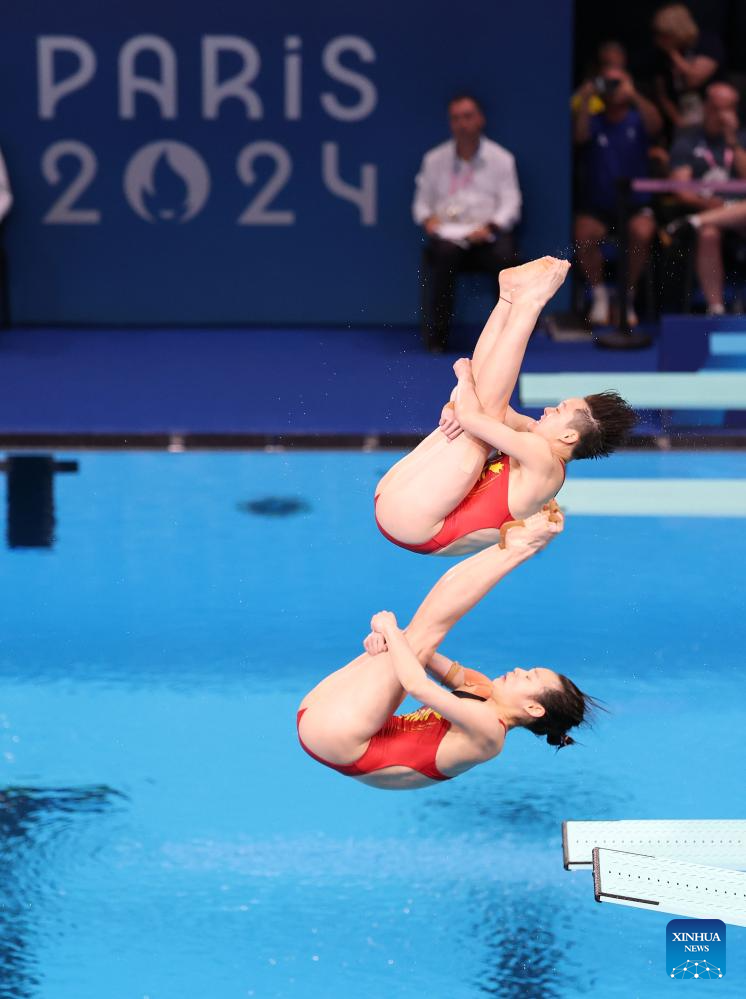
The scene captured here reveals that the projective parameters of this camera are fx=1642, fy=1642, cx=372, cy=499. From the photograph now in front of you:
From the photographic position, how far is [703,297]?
37.9ft

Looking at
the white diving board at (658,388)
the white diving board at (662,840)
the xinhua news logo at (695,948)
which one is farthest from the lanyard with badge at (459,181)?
the xinhua news logo at (695,948)

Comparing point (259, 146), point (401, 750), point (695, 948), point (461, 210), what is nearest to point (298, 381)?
point (461, 210)

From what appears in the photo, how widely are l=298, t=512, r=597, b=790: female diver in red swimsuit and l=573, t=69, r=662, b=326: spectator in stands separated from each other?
6.96 m

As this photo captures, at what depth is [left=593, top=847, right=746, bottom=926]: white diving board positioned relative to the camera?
14.6 feet

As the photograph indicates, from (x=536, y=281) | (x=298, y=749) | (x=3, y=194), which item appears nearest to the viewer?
(x=536, y=281)

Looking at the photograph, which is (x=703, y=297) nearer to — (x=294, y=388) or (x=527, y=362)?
(x=527, y=362)

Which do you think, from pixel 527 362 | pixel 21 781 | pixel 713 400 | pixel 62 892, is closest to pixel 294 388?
pixel 527 362

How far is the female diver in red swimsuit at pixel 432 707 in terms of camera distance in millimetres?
4188

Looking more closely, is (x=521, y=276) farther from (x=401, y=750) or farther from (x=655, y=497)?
(x=655, y=497)

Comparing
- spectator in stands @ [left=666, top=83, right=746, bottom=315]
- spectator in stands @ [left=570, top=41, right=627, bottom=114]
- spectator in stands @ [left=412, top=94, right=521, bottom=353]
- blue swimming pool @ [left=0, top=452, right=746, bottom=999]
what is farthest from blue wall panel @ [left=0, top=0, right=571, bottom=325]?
blue swimming pool @ [left=0, top=452, right=746, bottom=999]

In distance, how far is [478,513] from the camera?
4.18 meters

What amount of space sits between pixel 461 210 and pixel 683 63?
1.89 meters

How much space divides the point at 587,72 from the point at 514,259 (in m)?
1.89

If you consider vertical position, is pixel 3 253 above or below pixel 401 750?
above
